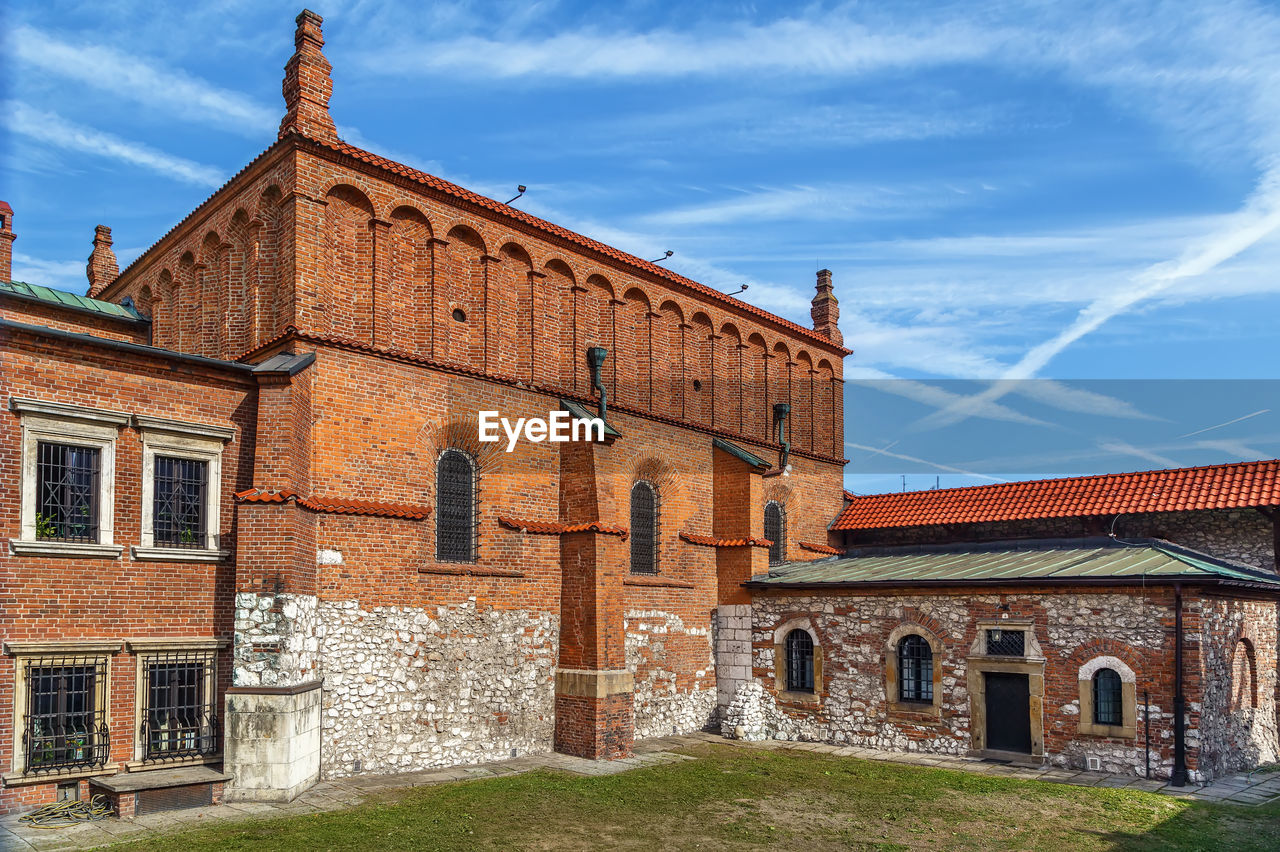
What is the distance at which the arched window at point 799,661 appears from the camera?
20.7 metres

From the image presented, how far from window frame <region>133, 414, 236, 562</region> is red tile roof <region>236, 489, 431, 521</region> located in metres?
0.72

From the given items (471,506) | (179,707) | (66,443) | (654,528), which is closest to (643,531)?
(654,528)

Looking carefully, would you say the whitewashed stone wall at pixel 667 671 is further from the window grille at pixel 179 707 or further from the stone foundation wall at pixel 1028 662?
the window grille at pixel 179 707

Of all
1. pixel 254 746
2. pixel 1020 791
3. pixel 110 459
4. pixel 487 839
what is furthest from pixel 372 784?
pixel 1020 791

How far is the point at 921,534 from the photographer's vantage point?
80.8 feet

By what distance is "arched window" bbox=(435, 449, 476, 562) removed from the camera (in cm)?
1723

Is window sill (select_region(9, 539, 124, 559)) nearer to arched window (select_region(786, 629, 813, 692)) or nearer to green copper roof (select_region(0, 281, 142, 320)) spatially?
green copper roof (select_region(0, 281, 142, 320))

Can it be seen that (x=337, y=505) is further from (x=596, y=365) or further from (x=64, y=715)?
(x=596, y=365)

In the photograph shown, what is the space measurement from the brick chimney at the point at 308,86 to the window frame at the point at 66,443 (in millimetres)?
5592

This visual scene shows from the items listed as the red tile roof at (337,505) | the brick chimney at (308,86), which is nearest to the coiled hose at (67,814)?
the red tile roof at (337,505)

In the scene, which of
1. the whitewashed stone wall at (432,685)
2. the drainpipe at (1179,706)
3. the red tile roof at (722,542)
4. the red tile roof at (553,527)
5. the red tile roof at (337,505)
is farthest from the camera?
the red tile roof at (722,542)

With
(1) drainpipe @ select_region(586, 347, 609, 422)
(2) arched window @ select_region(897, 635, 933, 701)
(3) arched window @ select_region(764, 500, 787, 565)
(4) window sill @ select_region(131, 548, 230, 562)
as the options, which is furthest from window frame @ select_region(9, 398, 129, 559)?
(3) arched window @ select_region(764, 500, 787, 565)

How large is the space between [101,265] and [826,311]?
19244mm

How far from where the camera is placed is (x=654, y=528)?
21.4m
